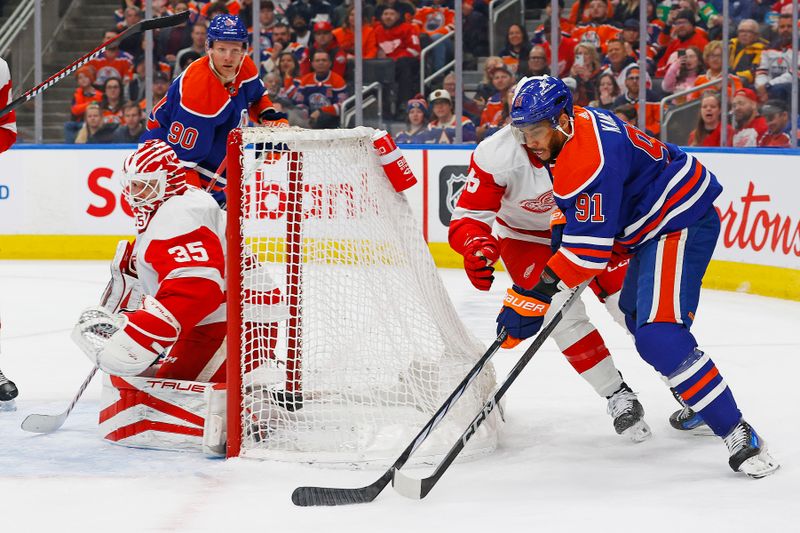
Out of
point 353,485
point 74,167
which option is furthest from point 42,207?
point 353,485

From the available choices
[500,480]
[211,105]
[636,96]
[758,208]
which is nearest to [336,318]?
[500,480]

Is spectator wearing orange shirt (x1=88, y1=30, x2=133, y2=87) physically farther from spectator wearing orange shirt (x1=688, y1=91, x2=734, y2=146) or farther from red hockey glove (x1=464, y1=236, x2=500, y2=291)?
red hockey glove (x1=464, y1=236, x2=500, y2=291)

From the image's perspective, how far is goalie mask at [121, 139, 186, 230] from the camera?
304 cm

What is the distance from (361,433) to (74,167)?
494cm

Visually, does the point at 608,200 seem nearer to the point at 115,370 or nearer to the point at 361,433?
the point at 361,433

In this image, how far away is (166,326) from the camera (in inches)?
115

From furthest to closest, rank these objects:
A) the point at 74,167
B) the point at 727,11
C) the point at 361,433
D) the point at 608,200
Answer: the point at 74,167
the point at 727,11
the point at 361,433
the point at 608,200

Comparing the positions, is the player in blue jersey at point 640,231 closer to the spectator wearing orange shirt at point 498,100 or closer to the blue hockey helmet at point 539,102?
the blue hockey helmet at point 539,102

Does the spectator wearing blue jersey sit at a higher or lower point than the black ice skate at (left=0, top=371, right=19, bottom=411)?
higher

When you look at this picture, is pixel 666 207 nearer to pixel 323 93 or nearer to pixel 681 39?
pixel 681 39

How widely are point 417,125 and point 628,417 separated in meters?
4.30

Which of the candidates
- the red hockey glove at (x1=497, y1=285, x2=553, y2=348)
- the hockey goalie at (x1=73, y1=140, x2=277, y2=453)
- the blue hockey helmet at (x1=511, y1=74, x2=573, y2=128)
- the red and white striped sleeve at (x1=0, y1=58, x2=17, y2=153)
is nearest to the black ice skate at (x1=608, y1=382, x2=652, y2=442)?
the red hockey glove at (x1=497, y1=285, x2=553, y2=348)

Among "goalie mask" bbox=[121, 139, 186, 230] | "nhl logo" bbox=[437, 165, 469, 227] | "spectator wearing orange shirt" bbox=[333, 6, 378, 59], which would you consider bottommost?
"nhl logo" bbox=[437, 165, 469, 227]

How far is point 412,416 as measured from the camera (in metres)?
3.09
